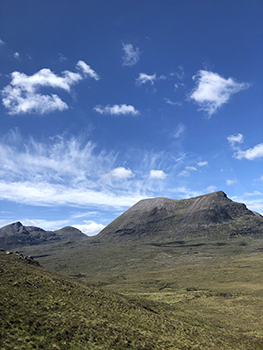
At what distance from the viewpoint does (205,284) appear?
285 feet

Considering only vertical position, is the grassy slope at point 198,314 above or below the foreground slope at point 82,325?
below

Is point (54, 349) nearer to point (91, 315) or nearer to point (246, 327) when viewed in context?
point (91, 315)

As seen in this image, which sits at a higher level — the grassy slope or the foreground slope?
the foreground slope

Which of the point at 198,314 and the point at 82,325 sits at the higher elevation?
the point at 82,325

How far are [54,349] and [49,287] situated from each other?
50.5 ft

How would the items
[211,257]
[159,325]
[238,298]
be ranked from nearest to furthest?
[159,325], [238,298], [211,257]

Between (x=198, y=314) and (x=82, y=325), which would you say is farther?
(x=198, y=314)

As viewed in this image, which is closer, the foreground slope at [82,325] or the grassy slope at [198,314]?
the foreground slope at [82,325]

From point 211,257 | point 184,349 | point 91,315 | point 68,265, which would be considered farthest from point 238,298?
point 68,265

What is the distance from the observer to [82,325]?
24.0 meters

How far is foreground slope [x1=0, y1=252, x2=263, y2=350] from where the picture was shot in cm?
2000

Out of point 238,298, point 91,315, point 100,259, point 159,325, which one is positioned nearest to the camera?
point 91,315

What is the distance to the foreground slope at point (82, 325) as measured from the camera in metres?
20.0

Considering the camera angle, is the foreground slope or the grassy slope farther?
the grassy slope
